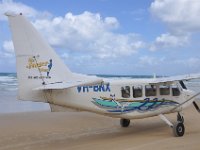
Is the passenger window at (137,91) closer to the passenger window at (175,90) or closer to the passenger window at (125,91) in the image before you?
the passenger window at (125,91)

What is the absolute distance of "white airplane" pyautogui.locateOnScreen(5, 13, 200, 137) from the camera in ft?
36.2

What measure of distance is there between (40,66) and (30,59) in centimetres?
37

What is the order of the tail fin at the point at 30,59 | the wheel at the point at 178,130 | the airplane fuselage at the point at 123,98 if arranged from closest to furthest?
the tail fin at the point at 30,59, the airplane fuselage at the point at 123,98, the wheel at the point at 178,130

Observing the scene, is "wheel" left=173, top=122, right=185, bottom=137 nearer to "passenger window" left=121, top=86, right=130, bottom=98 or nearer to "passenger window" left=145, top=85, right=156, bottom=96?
"passenger window" left=145, top=85, right=156, bottom=96

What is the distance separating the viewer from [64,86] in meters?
10.8

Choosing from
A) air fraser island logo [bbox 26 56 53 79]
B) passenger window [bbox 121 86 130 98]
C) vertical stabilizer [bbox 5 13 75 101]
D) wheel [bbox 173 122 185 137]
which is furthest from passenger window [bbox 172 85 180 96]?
air fraser island logo [bbox 26 56 53 79]

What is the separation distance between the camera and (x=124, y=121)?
48.6 ft

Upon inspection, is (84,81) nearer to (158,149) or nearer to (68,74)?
(68,74)

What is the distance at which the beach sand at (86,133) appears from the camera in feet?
36.2

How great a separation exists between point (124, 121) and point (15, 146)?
5197 millimetres

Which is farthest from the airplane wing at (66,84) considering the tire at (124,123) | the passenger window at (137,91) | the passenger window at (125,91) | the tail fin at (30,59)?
the tire at (124,123)

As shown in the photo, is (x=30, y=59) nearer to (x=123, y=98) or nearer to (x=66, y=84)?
(x=66, y=84)

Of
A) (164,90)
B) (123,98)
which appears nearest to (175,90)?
(164,90)

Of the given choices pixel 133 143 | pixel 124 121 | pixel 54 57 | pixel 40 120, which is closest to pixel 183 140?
pixel 133 143
